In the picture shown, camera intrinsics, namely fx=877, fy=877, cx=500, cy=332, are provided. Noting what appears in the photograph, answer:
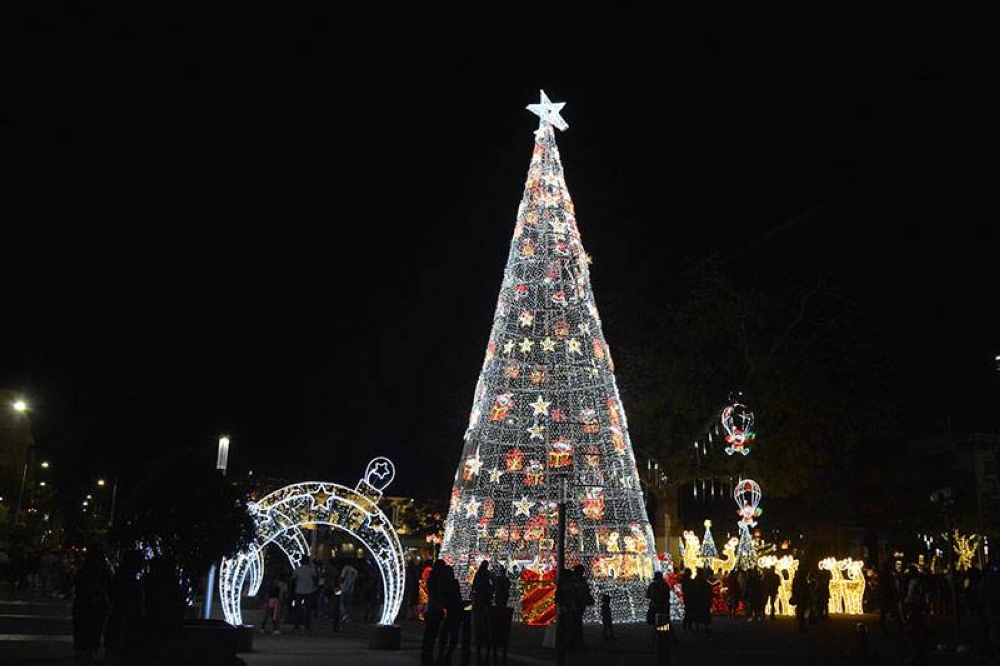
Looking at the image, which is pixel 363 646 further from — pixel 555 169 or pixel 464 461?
pixel 555 169

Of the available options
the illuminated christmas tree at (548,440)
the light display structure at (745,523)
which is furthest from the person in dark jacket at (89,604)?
the light display structure at (745,523)

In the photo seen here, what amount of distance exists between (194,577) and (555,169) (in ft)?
42.5

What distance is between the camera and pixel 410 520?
39.2 metres

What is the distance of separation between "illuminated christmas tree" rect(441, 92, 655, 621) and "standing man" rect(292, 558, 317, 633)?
9.54 feet

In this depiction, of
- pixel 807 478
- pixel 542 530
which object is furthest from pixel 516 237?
pixel 807 478

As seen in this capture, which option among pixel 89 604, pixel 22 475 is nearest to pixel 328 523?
pixel 89 604

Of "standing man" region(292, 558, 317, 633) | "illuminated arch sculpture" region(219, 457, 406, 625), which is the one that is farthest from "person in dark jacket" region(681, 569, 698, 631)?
"standing man" region(292, 558, 317, 633)

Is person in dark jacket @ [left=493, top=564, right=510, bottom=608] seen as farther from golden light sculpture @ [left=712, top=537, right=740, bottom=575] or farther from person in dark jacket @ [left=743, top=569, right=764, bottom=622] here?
golden light sculpture @ [left=712, top=537, right=740, bottom=575]

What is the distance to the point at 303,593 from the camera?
58.1ft

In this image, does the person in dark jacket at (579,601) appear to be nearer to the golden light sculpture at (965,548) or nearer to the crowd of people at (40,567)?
the crowd of people at (40,567)

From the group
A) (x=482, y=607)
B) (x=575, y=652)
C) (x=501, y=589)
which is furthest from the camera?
(x=501, y=589)

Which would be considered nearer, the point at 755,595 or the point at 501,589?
the point at 501,589

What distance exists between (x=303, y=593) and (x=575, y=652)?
237 inches

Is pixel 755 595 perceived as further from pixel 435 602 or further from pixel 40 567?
pixel 40 567
